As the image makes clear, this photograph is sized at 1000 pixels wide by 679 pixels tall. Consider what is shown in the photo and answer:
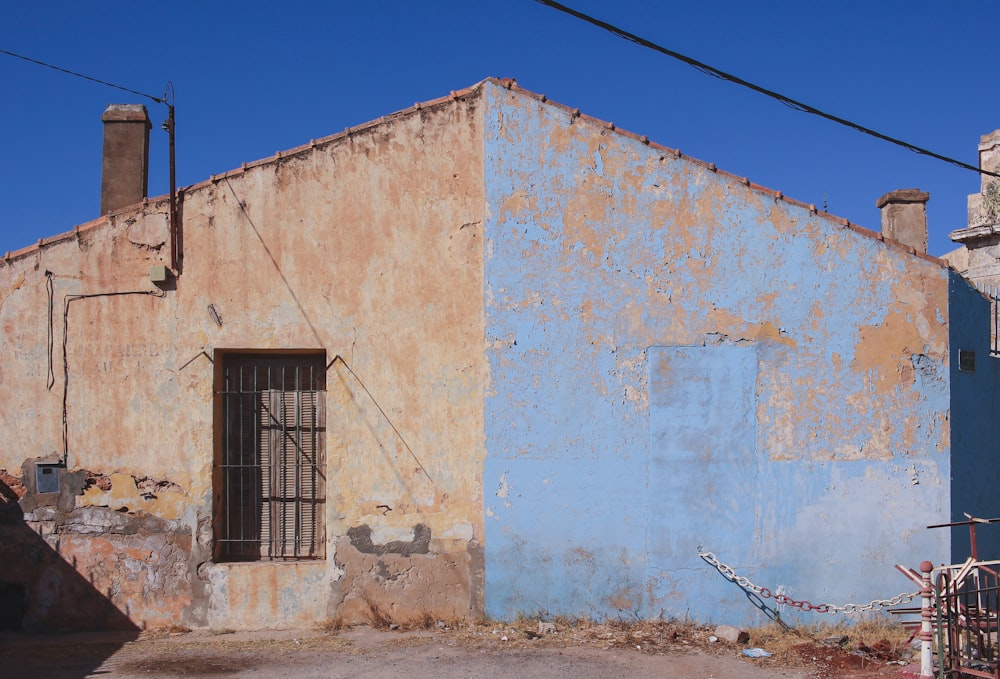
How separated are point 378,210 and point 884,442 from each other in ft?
17.9

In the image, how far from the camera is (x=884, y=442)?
812 cm

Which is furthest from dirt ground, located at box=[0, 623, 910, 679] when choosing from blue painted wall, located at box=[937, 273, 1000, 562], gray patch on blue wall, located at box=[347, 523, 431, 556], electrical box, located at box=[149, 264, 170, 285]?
electrical box, located at box=[149, 264, 170, 285]

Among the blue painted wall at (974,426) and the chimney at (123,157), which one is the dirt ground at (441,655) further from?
the chimney at (123,157)

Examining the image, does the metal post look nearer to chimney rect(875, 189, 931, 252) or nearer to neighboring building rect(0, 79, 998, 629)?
neighboring building rect(0, 79, 998, 629)

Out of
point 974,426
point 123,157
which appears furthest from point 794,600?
point 123,157

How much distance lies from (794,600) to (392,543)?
12.8ft

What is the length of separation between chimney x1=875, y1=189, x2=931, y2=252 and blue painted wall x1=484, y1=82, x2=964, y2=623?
1.54 meters

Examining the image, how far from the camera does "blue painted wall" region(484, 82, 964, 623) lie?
809 centimetres

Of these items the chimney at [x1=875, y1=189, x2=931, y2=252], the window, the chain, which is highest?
the chimney at [x1=875, y1=189, x2=931, y2=252]

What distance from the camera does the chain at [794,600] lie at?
26.3ft

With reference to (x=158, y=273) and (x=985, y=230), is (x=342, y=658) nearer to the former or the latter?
(x=158, y=273)

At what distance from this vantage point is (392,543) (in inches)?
322

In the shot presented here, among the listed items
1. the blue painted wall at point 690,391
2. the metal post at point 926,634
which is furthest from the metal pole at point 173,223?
the metal post at point 926,634

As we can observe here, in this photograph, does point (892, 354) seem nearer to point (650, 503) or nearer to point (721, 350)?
point (721, 350)
